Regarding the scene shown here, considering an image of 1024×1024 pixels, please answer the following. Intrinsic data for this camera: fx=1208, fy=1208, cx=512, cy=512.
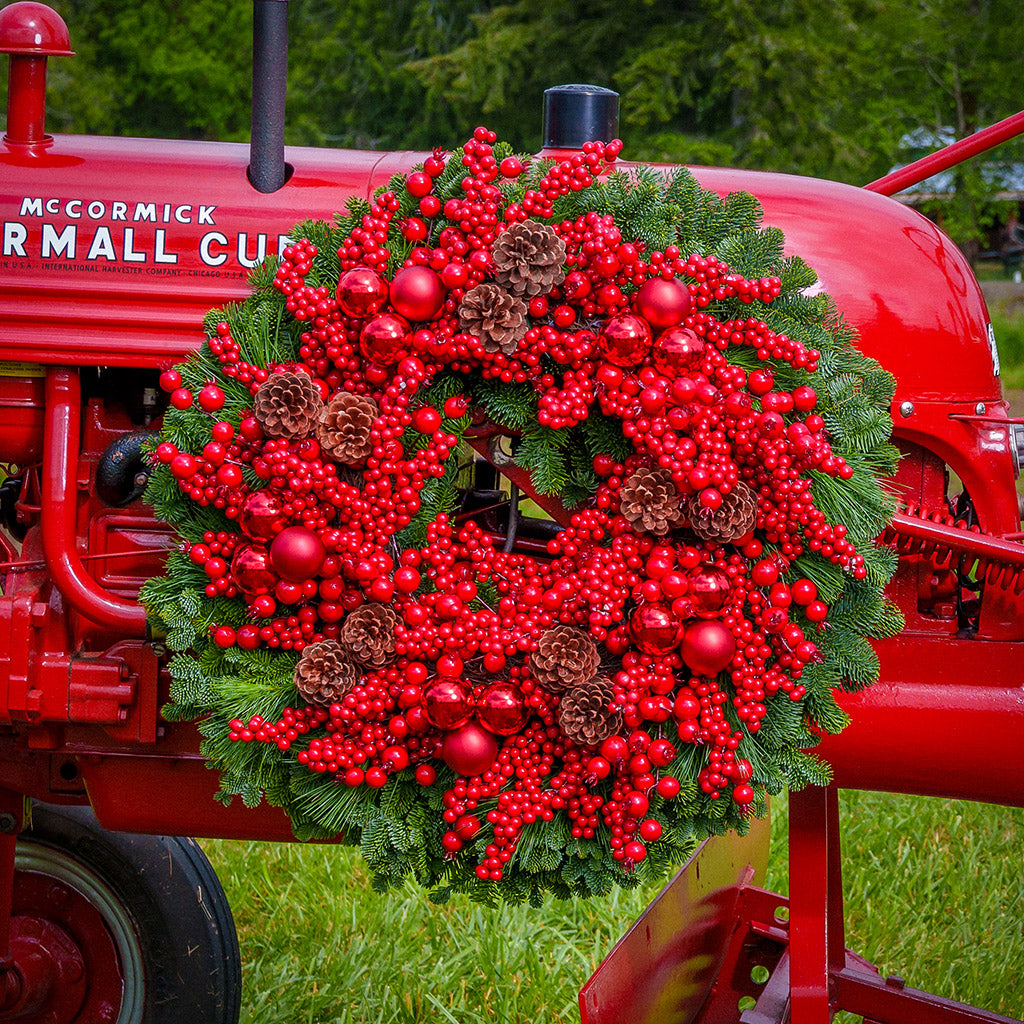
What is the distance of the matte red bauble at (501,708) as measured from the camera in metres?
1.51

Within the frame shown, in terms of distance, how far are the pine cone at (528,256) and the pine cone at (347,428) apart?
0.24 metres

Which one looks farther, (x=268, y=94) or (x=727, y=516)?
(x=268, y=94)

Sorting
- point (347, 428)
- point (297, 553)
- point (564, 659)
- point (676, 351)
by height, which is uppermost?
point (676, 351)

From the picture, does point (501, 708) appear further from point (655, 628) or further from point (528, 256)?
point (528, 256)

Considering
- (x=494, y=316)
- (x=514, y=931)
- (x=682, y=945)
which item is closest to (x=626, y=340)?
(x=494, y=316)

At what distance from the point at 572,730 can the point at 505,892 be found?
0.88 feet

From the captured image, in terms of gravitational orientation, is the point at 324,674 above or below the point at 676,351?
below

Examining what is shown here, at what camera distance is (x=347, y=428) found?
1519 mm

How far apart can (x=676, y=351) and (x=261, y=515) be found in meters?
0.56

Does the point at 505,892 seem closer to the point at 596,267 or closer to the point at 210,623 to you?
the point at 210,623

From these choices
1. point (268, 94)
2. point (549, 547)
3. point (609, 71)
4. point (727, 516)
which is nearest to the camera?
point (727, 516)

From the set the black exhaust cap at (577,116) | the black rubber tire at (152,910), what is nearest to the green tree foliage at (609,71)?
the black exhaust cap at (577,116)

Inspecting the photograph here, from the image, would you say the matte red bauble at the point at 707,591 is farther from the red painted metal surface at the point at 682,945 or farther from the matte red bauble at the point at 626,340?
the red painted metal surface at the point at 682,945

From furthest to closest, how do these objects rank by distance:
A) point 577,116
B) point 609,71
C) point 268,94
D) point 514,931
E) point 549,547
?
point 609,71 → point 514,931 → point 577,116 → point 268,94 → point 549,547
